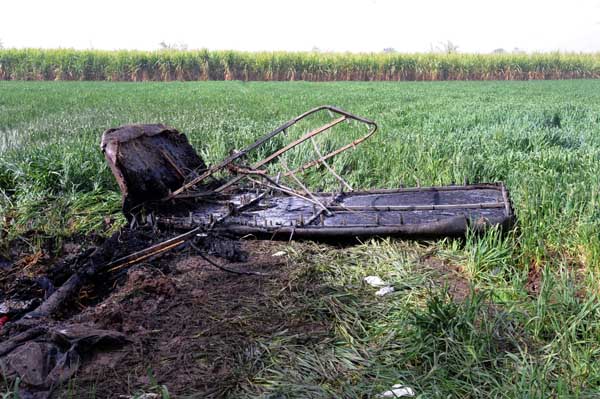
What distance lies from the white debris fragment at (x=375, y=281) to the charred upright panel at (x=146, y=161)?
6.91 ft

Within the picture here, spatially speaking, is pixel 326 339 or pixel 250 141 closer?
pixel 326 339

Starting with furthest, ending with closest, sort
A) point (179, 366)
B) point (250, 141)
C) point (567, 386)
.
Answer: point (250, 141)
point (179, 366)
point (567, 386)

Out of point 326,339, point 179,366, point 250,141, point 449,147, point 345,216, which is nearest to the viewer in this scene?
point 179,366

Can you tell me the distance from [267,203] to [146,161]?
1.17 meters

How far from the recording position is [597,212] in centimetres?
401

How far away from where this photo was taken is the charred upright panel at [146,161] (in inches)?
186

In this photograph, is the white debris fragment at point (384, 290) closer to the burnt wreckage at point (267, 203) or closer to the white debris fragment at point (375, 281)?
the white debris fragment at point (375, 281)

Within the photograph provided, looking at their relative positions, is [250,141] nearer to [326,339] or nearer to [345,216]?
[345,216]

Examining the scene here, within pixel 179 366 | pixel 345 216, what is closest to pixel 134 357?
pixel 179 366

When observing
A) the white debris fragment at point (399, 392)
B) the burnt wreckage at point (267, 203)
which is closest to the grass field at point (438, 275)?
the white debris fragment at point (399, 392)

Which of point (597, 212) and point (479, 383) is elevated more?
point (597, 212)

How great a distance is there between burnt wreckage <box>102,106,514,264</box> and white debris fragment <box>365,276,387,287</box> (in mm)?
576

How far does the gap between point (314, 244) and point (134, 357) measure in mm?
1902

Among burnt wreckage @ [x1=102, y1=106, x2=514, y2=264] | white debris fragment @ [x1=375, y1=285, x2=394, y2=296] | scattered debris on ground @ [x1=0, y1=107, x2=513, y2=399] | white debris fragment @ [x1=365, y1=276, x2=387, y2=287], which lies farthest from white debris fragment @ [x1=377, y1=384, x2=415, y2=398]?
burnt wreckage @ [x1=102, y1=106, x2=514, y2=264]
